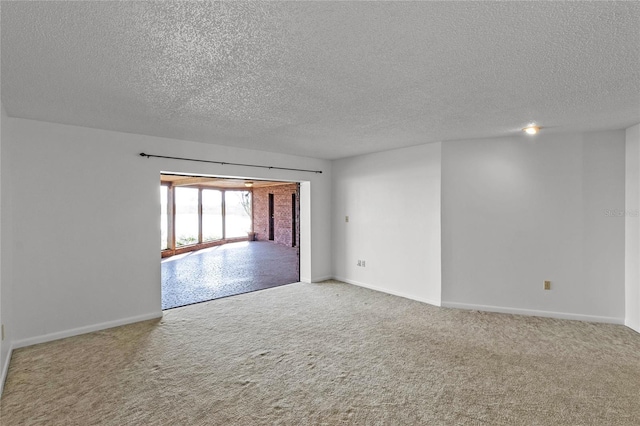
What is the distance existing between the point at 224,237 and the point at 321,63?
35.8ft

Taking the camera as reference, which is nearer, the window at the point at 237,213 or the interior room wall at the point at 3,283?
the interior room wall at the point at 3,283

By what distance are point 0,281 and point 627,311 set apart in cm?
628

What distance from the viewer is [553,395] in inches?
90.4

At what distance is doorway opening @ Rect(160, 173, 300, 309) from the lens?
5.73 m

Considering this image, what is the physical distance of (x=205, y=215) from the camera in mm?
11148

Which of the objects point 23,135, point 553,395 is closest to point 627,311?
point 553,395

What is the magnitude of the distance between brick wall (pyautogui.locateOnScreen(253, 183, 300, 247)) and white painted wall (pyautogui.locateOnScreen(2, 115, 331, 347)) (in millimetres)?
6792

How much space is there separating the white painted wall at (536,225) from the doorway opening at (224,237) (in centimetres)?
290

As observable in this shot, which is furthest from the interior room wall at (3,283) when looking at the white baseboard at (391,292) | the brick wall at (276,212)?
the brick wall at (276,212)

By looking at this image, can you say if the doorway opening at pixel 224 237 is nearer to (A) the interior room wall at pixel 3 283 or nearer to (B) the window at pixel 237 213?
(B) the window at pixel 237 213

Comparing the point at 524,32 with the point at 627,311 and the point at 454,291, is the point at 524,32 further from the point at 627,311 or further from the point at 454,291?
the point at 627,311

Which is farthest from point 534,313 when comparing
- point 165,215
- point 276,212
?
point 276,212

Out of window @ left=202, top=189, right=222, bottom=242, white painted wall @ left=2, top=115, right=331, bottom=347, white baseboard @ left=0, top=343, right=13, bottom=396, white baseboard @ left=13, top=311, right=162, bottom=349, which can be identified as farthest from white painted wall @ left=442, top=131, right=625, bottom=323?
window @ left=202, top=189, right=222, bottom=242

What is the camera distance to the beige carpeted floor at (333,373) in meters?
2.11
